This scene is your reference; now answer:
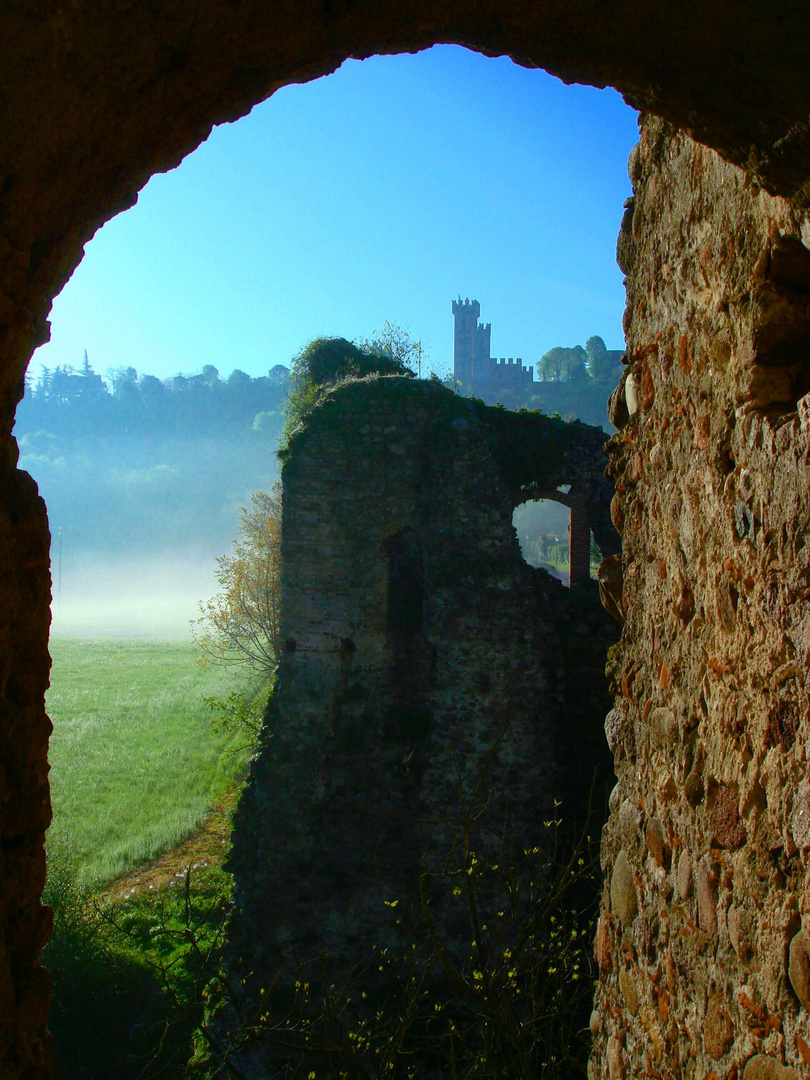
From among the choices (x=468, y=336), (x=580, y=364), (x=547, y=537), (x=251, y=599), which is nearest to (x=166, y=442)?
(x=468, y=336)

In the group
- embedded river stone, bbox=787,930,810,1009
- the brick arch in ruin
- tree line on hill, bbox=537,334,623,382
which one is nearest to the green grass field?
the brick arch in ruin

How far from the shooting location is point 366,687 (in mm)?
10047

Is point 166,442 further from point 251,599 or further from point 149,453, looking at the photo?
point 251,599

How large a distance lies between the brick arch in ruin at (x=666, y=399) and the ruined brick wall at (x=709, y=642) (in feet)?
0.03

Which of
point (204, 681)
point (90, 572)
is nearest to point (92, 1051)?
point (204, 681)

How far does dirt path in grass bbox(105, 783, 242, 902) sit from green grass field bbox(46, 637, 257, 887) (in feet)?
0.82

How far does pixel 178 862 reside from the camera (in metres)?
16.8

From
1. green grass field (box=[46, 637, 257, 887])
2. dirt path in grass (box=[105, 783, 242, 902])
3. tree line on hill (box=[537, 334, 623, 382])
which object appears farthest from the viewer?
tree line on hill (box=[537, 334, 623, 382])

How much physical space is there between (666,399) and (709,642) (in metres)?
0.94

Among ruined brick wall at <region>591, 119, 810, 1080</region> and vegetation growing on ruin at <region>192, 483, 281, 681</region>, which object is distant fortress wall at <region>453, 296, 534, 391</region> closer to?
vegetation growing on ruin at <region>192, 483, 281, 681</region>

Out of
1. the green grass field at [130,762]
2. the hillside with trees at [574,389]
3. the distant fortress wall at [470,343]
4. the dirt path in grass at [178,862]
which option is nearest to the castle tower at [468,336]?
the distant fortress wall at [470,343]

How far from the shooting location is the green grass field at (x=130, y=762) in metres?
17.7

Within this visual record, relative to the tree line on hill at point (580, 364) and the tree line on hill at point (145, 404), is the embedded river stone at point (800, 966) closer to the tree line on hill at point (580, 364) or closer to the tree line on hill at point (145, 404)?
the tree line on hill at point (580, 364)

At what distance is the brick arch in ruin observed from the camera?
5.65ft
